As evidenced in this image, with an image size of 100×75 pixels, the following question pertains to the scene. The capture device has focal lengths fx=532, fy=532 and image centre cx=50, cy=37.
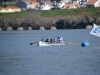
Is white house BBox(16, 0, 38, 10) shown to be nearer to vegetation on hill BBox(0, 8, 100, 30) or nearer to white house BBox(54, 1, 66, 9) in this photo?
white house BBox(54, 1, 66, 9)

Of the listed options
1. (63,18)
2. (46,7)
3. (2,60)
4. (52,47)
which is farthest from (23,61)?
(46,7)

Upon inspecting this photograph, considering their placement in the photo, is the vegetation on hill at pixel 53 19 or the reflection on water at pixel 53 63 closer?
the reflection on water at pixel 53 63

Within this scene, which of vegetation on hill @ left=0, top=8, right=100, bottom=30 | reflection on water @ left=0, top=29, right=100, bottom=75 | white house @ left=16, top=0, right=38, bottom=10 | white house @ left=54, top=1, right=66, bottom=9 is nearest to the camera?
reflection on water @ left=0, top=29, right=100, bottom=75

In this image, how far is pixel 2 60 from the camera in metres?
48.6

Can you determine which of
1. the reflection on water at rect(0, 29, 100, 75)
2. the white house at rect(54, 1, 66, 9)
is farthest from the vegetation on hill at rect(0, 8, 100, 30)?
the reflection on water at rect(0, 29, 100, 75)

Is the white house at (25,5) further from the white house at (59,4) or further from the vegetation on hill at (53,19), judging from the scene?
the vegetation on hill at (53,19)

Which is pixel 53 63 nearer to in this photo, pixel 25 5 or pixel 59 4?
pixel 25 5

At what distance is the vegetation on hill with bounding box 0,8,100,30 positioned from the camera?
118 m

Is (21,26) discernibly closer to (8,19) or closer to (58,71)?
(8,19)

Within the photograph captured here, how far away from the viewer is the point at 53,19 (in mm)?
125250

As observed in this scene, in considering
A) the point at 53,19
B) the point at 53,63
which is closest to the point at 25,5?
the point at 53,19

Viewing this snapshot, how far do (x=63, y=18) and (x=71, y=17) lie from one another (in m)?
1.88

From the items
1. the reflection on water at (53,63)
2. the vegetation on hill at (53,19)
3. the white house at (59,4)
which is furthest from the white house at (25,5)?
the reflection on water at (53,63)

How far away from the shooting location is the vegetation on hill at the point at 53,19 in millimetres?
117625
